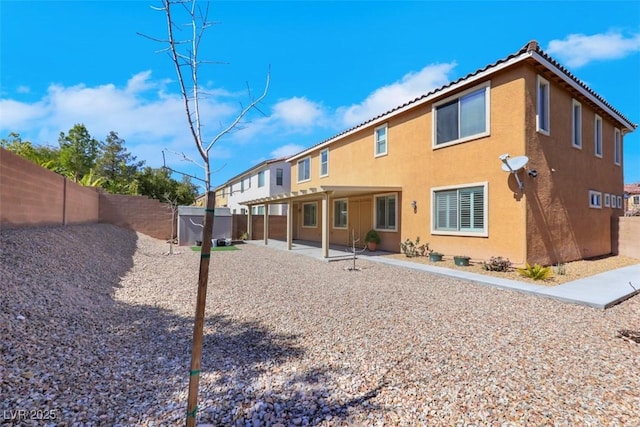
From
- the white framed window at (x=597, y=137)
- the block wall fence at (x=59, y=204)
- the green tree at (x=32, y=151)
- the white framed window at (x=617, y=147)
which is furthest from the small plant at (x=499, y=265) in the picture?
the green tree at (x=32, y=151)

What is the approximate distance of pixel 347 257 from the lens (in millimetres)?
12180

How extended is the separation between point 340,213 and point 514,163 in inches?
384

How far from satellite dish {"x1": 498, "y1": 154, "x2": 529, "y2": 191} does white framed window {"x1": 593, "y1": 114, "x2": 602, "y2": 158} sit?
20.8ft

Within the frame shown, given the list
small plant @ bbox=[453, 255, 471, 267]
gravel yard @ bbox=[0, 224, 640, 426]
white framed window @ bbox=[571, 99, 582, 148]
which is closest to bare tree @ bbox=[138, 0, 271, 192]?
gravel yard @ bbox=[0, 224, 640, 426]

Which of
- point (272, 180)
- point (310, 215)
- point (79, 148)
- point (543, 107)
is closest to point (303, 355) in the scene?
point (543, 107)

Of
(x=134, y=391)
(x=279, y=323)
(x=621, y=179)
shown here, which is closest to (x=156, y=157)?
(x=134, y=391)

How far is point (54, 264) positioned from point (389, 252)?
11.2 metres

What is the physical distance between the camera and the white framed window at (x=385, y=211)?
13378mm

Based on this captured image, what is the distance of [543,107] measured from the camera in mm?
9625

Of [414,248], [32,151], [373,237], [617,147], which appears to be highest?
[32,151]

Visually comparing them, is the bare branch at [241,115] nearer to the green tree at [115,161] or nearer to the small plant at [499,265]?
the small plant at [499,265]

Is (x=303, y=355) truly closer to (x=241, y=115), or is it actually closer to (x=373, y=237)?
(x=241, y=115)

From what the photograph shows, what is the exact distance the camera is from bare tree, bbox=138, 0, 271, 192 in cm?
251

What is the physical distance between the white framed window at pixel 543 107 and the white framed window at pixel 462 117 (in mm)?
1466
